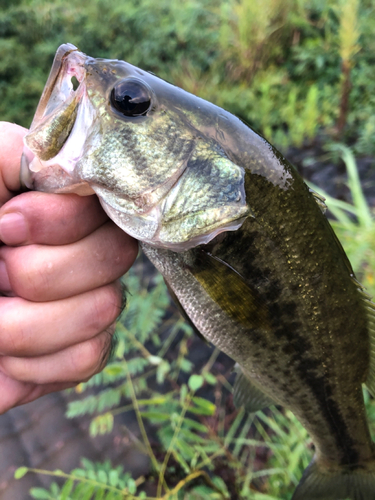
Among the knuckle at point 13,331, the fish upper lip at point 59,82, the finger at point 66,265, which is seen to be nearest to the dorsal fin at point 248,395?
the finger at point 66,265

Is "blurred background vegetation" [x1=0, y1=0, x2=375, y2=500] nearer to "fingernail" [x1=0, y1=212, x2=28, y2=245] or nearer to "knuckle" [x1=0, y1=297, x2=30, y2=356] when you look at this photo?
"knuckle" [x1=0, y1=297, x2=30, y2=356]

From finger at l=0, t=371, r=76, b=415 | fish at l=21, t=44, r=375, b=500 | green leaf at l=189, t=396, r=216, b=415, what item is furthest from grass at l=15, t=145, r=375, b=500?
fish at l=21, t=44, r=375, b=500

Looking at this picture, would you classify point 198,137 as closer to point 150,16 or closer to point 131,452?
point 131,452

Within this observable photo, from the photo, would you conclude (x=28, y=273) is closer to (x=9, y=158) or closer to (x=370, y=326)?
(x=9, y=158)

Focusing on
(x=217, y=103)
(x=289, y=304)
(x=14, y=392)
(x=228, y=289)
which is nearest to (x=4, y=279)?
(x=14, y=392)

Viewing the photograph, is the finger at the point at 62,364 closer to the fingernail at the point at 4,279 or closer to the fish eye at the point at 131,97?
the fingernail at the point at 4,279

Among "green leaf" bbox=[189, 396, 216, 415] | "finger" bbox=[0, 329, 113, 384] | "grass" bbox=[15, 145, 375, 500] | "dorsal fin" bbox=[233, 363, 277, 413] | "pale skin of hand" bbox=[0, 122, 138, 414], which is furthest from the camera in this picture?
"grass" bbox=[15, 145, 375, 500]
